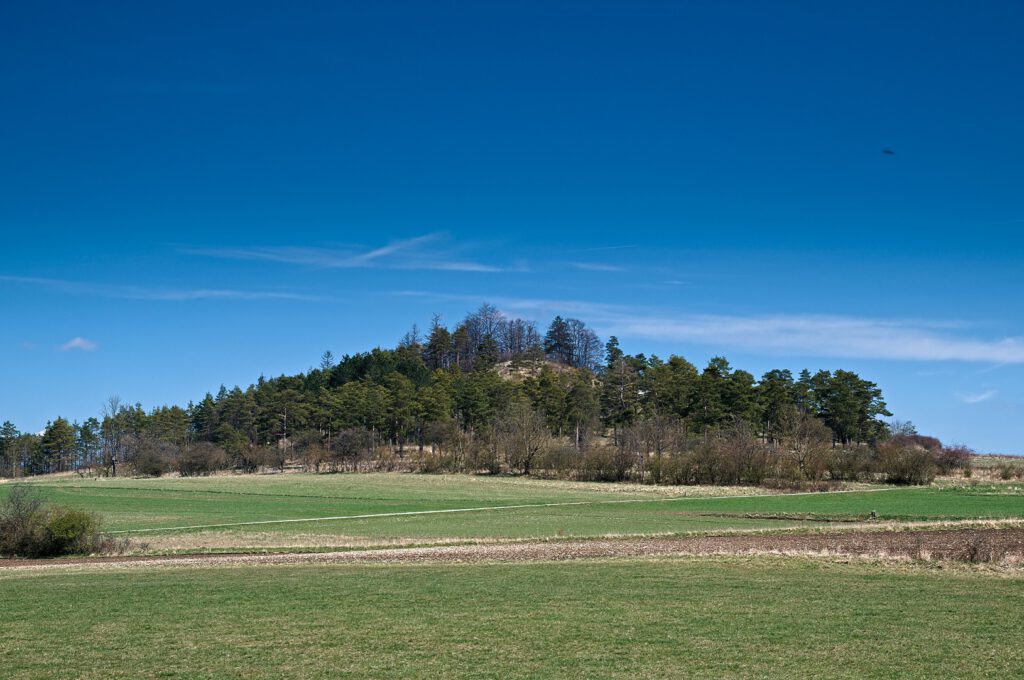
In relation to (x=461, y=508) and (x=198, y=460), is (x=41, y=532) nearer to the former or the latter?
(x=461, y=508)

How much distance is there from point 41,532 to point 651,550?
26627 millimetres

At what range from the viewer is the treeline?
9738 centimetres

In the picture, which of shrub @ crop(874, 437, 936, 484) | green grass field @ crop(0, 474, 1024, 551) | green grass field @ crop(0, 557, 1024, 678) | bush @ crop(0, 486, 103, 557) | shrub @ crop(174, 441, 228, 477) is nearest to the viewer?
green grass field @ crop(0, 557, 1024, 678)

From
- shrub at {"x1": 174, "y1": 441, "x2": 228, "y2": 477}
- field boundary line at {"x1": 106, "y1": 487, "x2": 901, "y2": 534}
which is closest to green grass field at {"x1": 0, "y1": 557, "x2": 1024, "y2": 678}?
field boundary line at {"x1": 106, "y1": 487, "x2": 901, "y2": 534}

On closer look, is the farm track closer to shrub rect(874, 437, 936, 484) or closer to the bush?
the bush

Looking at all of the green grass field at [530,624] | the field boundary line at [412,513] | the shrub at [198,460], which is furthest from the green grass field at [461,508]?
the shrub at [198,460]

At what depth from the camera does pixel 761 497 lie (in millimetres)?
74375

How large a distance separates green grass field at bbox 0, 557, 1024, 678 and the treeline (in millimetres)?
75816

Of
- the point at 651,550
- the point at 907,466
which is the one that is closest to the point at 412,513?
the point at 651,550

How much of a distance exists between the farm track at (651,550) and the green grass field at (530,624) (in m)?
4.53

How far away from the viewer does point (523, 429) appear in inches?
4491

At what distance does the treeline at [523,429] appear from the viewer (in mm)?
97375

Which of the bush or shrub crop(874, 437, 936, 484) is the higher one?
shrub crop(874, 437, 936, 484)

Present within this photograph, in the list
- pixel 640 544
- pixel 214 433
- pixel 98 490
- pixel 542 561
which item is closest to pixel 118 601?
pixel 542 561
